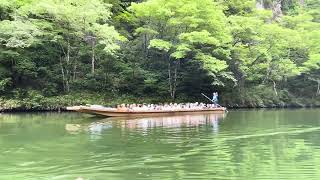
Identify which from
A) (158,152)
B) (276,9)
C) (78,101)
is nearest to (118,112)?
(78,101)

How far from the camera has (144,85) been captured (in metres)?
35.3

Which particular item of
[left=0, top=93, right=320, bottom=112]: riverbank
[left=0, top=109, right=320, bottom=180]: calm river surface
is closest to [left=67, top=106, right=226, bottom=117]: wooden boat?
[left=0, top=109, right=320, bottom=180]: calm river surface

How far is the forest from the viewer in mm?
32281

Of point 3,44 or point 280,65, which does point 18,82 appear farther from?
point 280,65

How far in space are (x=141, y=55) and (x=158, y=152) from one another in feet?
80.2

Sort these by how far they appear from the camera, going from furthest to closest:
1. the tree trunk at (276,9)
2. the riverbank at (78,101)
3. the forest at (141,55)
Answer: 1. the tree trunk at (276,9)
2. the forest at (141,55)
3. the riverbank at (78,101)

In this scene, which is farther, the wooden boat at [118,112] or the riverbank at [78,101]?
the riverbank at [78,101]

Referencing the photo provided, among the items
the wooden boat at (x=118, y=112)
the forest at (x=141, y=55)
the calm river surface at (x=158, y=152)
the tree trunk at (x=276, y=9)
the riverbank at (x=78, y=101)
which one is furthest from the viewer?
the tree trunk at (x=276, y=9)

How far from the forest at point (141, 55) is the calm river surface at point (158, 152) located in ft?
38.8

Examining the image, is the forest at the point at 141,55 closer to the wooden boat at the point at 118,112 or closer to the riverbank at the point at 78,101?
the riverbank at the point at 78,101

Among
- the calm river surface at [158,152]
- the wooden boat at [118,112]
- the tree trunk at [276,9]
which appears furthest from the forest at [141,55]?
the calm river surface at [158,152]

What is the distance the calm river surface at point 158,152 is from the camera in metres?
10.9

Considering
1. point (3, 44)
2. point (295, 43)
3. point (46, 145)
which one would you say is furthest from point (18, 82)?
point (295, 43)

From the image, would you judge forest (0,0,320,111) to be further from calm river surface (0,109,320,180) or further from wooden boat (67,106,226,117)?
calm river surface (0,109,320,180)
